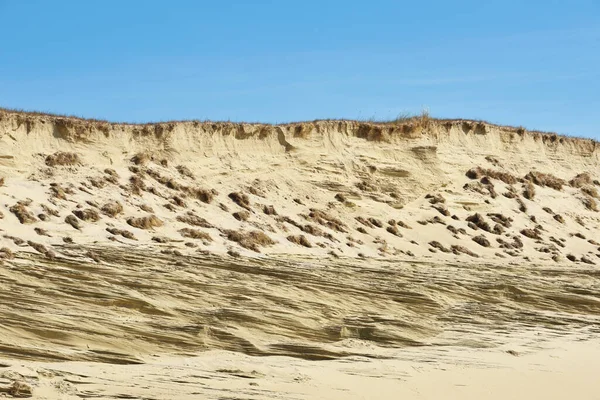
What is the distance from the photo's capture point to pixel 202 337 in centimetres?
1157

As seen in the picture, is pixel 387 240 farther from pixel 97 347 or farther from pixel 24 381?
pixel 24 381

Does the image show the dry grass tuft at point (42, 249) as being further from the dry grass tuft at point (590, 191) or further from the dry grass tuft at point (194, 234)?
the dry grass tuft at point (590, 191)

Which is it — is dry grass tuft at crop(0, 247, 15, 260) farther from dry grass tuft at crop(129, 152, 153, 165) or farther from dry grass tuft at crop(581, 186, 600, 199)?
dry grass tuft at crop(581, 186, 600, 199)

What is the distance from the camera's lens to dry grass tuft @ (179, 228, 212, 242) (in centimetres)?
1817

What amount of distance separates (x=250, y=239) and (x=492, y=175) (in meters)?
11.6

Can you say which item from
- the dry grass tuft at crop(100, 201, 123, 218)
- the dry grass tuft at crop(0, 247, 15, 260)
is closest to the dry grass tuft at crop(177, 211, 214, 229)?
the dry grass tuft at crop(100, 201, 123, 218)

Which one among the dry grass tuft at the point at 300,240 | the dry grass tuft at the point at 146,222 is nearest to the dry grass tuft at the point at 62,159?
the dry grass tuft at the point at 146,222

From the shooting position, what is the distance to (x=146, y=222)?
1833 cm

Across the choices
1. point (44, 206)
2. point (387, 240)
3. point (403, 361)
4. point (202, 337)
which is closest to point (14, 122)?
point (44, 206)

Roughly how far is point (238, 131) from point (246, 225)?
5143mm

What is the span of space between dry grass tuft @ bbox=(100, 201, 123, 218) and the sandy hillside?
52 mm

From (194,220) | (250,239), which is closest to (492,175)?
(250,239)

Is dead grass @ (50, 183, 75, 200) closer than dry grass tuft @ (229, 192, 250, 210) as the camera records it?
Yes

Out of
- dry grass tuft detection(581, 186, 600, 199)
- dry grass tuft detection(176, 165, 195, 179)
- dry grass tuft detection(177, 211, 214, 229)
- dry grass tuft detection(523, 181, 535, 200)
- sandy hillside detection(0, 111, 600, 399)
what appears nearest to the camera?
sandy hillside detection(0, 111, 600, 399)
